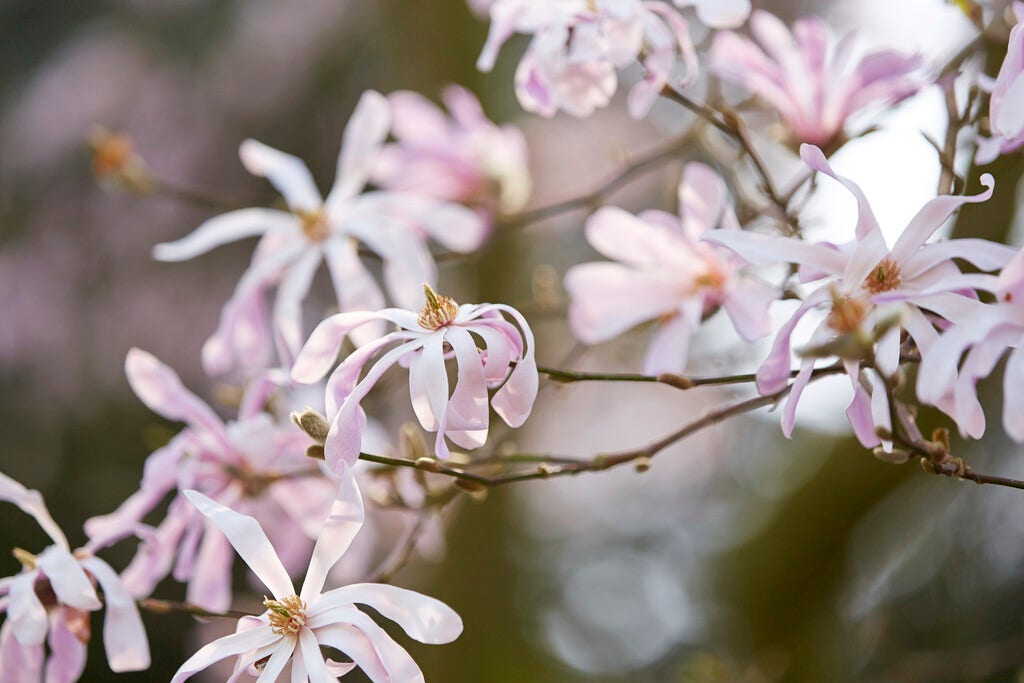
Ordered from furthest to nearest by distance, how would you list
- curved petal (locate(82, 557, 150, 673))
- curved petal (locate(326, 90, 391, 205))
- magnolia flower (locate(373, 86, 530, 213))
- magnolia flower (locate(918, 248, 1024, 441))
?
magnolia flower (locate(373, 86, 530, 213)) → curved petal (locate(326, 90, 391, 205)) → curved petal (locate(82, 557, 150, 673)) → magnolia flower (locate(918, 248, 1024, 441))

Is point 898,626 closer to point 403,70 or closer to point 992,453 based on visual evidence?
point 992,453

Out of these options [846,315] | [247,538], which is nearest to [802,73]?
[846,315]

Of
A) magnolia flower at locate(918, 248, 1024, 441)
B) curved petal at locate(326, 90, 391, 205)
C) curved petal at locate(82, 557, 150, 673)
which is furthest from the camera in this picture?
curved petal at locate(326, 90, 391, 205)

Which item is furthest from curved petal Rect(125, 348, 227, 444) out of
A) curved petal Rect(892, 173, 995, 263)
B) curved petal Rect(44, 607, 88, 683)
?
curved petal Rect(892, 173, 995, 263)

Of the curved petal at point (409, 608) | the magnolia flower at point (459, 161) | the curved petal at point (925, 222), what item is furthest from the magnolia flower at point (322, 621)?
the magnolia flower at point (459, 161)

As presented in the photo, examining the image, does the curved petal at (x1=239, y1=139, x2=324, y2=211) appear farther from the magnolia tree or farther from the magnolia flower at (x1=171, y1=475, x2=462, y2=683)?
the magnolia flower at (x1=171, y1=475, x2=462, y2=683)

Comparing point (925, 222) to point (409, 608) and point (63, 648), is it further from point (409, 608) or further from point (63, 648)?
point (63, 648)

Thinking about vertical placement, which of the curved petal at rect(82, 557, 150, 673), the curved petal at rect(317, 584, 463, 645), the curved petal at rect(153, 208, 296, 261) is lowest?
the curved petal at rect(82, 557, 150, 673)
